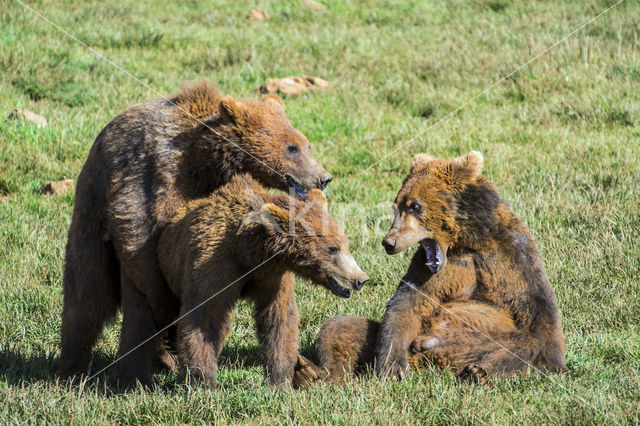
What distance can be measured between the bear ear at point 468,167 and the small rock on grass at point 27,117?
7130 mm

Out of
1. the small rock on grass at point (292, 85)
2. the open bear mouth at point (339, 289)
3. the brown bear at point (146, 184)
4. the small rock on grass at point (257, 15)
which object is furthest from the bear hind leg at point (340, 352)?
the small rock on grass at point (257, 15)

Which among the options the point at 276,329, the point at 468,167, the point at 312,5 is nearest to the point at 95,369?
the point at 276,329

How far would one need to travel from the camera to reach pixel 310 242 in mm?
Answer: 5812

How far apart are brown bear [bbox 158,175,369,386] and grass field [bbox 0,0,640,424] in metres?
0.33

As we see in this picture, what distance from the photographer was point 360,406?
5.42 metres

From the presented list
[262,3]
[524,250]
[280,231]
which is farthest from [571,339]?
[262,3]

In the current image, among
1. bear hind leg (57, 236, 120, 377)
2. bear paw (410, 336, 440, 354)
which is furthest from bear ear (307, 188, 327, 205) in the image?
bear hind leg (57, 236, 120, 377)

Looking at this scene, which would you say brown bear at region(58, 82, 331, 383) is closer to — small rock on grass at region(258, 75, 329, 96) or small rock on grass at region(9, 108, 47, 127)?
small rock on grass at region(9, 108, 47, 127)

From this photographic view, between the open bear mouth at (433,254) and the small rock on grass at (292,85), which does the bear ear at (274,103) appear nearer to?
the open bear mouth at (433,254)

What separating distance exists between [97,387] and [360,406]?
2.08 m

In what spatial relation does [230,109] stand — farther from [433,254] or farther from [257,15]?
[257,15]

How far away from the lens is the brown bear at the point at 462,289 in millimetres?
5887

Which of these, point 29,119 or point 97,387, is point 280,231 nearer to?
point 97,387

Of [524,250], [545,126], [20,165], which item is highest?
[524,250]
